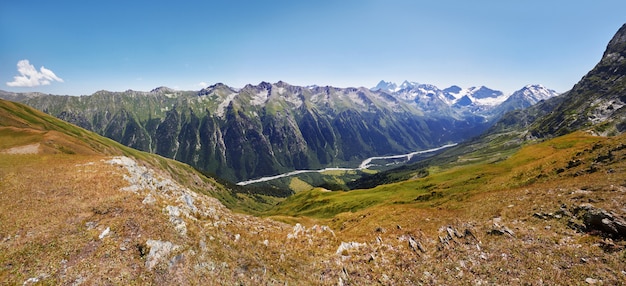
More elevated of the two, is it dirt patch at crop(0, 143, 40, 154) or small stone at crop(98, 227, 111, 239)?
small stone at crop(98, 227, 111, 239)

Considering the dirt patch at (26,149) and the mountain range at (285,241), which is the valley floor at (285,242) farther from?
the dirt patch at (26,149)

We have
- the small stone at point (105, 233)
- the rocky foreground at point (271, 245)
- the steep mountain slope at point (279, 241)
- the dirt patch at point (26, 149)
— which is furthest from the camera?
the dirt patch at point (26, 149)

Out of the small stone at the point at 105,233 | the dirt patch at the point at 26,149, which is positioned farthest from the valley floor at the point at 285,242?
the dirt patch at the point at 26,149

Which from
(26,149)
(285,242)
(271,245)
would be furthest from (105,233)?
(26,149)

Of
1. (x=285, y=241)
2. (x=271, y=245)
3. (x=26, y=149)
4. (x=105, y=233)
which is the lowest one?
(x=285, y=241)

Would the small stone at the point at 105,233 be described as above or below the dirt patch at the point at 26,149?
above

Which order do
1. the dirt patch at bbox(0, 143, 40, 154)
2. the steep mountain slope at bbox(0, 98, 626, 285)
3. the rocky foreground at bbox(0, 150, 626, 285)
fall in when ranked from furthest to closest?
the dirt patch at bbox(0, 143, 40, 154) → the steep mountain slope at bbox(0, 98, 626, 285) → the rocky foreground at bbox(0, 150, 626, 285)

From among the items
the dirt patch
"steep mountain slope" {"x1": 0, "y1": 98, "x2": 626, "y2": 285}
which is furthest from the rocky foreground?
the dirt patch

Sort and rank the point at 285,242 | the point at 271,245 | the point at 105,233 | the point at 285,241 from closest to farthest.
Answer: the point at 105,233 < the point at 271,245 < the point at 285,242 < the point at 285,241

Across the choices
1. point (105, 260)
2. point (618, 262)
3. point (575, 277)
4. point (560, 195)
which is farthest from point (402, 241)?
point (105, 260)

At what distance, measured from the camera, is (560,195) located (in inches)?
1436

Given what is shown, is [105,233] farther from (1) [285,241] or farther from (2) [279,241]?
(1) [285,241]

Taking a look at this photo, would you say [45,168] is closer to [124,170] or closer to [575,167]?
[124,170]

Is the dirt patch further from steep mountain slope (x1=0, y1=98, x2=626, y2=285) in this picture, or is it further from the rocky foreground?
the rocky foreground
